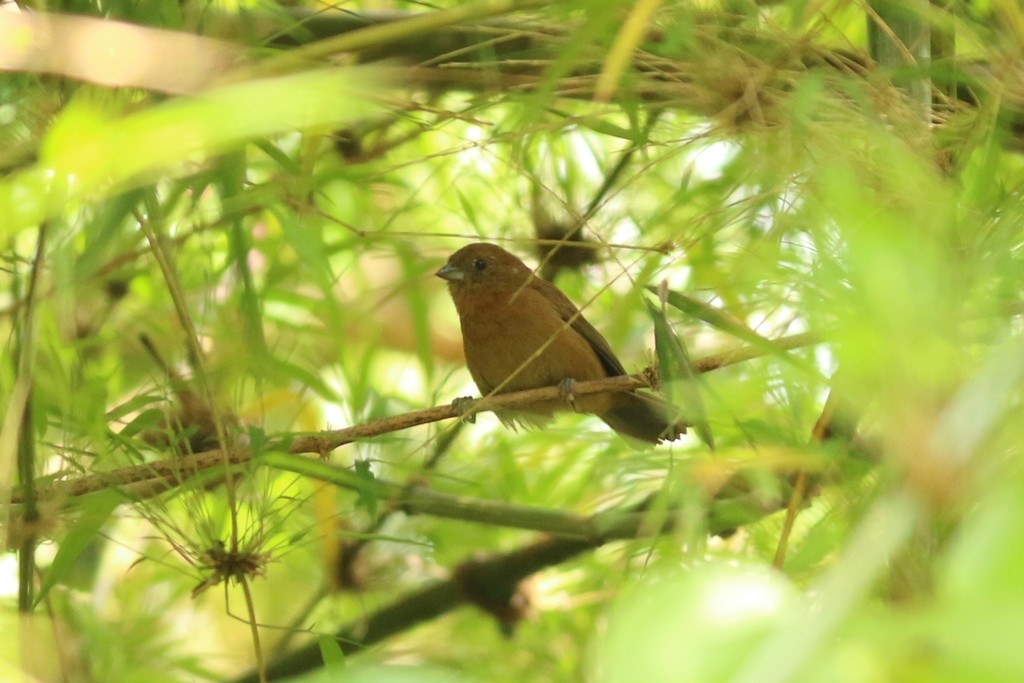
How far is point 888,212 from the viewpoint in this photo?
169cm

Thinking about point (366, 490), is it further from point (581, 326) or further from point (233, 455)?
point (581, 326)

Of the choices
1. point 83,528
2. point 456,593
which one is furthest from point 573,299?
point 83,528

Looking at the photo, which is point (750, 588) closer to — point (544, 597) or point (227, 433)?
point (227, 433)

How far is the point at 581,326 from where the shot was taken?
3801 millimetres

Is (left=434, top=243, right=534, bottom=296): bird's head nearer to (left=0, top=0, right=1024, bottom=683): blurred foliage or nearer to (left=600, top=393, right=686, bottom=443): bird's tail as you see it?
(left=0, top=0, right=1024, bottom=683): blurred foliage

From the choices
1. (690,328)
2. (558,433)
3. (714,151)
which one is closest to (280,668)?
(558,433)

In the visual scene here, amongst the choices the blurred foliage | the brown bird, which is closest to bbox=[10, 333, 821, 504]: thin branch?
the blurred foliage

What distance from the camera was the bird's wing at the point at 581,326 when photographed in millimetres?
Answer: 3801

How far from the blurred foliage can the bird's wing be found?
0.05m

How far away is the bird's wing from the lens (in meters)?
3.80

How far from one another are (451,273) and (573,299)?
0.63m

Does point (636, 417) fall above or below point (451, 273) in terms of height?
below

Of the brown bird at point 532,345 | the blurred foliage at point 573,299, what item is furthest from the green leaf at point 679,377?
the brown bird at point 532,345

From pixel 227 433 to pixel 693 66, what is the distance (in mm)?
1303
